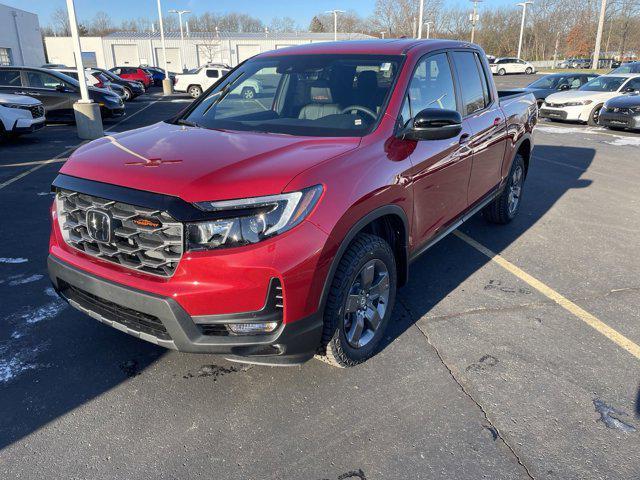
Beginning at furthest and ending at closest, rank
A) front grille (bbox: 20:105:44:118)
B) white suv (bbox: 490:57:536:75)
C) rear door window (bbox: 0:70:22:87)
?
1. white suv (bbox: 490:57:536:75)
2. rear door window (bbox: 0:70:22:87)
3. front grille (bbox: 20:105:44:118)

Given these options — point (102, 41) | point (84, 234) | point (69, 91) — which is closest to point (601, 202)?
point (84, 234)

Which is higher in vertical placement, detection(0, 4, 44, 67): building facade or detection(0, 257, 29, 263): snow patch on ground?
detection(0, 4, 44, 67): building facade

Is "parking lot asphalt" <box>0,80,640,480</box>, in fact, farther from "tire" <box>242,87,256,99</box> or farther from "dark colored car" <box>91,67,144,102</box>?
"dark colored car" <box>91,67,144,102</box>

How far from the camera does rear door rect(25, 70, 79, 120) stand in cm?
1370

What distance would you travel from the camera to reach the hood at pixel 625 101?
13.0 meters

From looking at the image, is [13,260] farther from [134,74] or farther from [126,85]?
[134,74]

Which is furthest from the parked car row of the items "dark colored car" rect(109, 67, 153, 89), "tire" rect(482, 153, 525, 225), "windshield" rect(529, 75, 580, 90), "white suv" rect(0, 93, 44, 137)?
"dark colored car" rect(109, 67, 153, 89)

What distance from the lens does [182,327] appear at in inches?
91.8

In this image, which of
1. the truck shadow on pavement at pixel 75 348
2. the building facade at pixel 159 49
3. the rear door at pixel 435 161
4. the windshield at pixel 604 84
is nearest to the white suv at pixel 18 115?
the truck shadow on pavement at pixel 75 348

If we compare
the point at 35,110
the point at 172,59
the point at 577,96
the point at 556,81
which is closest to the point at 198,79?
the point at 35,110

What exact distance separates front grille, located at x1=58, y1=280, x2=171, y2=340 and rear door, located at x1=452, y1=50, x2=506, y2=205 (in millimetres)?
2861

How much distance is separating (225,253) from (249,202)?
10.3 inches

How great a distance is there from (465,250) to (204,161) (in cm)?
333

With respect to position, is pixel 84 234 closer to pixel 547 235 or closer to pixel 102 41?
pixel 547 235
